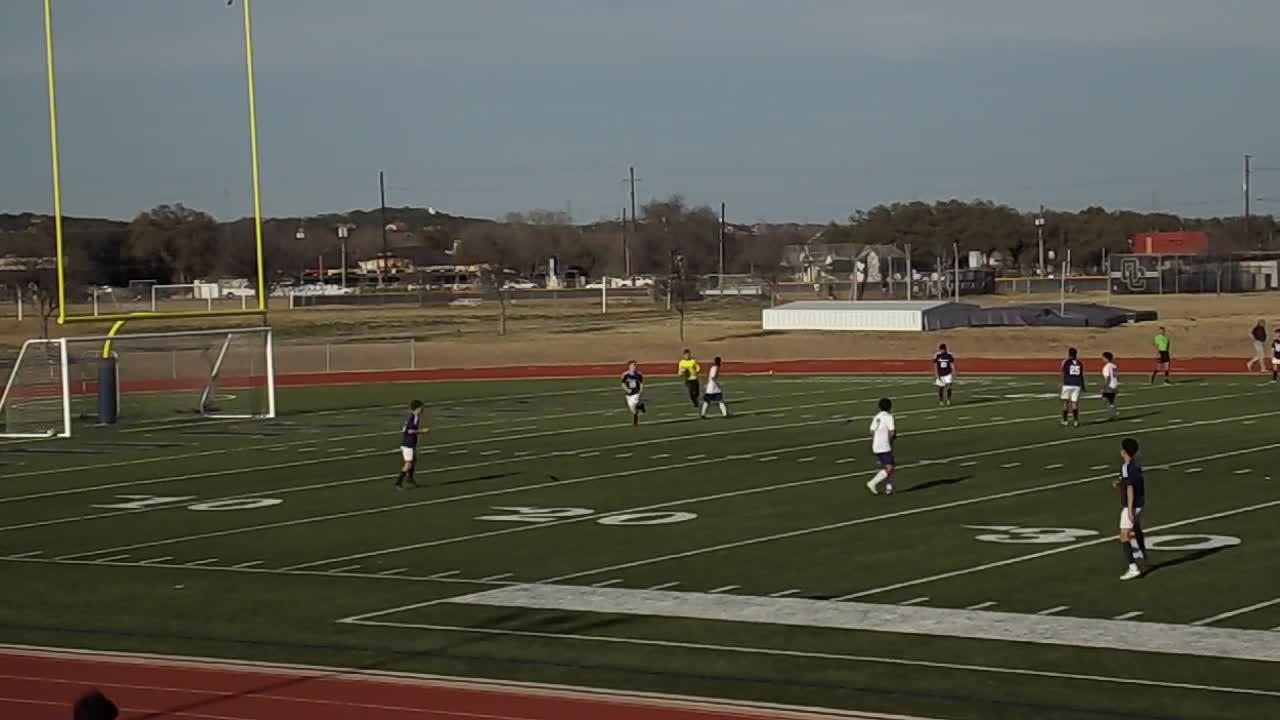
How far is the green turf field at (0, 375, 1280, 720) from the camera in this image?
583 inches

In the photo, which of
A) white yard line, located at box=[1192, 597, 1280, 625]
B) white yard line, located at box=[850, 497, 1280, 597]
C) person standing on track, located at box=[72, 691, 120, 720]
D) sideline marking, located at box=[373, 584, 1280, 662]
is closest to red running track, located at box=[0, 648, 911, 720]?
sideline marking, located at box=[373, 584, 1280, 662]

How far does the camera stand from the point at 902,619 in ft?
54.4

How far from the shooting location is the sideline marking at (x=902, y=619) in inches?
599

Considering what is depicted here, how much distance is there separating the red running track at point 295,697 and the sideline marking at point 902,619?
3.06 metres

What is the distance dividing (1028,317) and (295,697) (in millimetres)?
58481

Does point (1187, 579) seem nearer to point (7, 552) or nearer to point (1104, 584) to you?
point (1104, 584)

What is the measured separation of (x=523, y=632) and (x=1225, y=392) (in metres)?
29.3

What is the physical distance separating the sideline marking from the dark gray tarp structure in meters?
51.4

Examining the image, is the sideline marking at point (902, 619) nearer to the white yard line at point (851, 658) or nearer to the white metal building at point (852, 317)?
the white yard line at point (851, 658)

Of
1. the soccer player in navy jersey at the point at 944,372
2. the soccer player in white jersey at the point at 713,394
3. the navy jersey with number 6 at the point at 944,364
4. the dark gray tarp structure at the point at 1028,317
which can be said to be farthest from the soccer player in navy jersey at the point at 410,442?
the dark gray tarp structure at the point at 1028,317

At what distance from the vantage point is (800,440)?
33.2 metres

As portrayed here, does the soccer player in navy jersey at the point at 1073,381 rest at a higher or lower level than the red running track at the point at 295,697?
higher

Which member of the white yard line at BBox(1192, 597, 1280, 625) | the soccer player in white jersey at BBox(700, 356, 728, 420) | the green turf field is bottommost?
the green turf field

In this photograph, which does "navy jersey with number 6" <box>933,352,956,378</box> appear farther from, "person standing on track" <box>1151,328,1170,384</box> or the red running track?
the red running track
